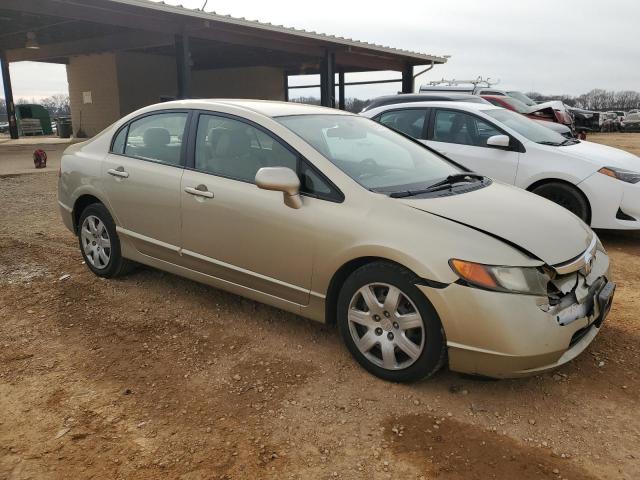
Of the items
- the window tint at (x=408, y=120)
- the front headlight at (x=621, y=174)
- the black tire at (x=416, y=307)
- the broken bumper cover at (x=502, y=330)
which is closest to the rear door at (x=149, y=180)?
the black tire at (x=416, y=307)

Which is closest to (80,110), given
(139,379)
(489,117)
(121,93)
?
(121,93)

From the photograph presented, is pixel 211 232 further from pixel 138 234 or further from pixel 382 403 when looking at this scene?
pixel 382 403

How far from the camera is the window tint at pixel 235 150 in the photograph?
11.5 ft

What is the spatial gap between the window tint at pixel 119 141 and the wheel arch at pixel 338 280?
92.1 inches

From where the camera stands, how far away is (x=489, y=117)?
6449 millimetres

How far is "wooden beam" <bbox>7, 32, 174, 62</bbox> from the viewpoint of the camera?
1529 centimetres

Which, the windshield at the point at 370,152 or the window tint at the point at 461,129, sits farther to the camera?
the window tint at the point at 461,129

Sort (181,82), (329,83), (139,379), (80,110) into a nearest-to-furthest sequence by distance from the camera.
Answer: (139,379)
(181,82)
(329,83)
(80,110)

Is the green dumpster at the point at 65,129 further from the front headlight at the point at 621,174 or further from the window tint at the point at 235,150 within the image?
the front headlight at the point at 621,174

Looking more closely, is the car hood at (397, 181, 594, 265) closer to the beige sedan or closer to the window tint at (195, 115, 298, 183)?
the beige sedan

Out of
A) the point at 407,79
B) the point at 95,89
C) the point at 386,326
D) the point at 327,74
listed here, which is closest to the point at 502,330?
the point at 386,326

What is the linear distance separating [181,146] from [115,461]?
2299mm

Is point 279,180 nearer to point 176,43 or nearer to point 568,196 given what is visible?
point 568,196

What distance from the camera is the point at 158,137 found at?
13.8 feet
